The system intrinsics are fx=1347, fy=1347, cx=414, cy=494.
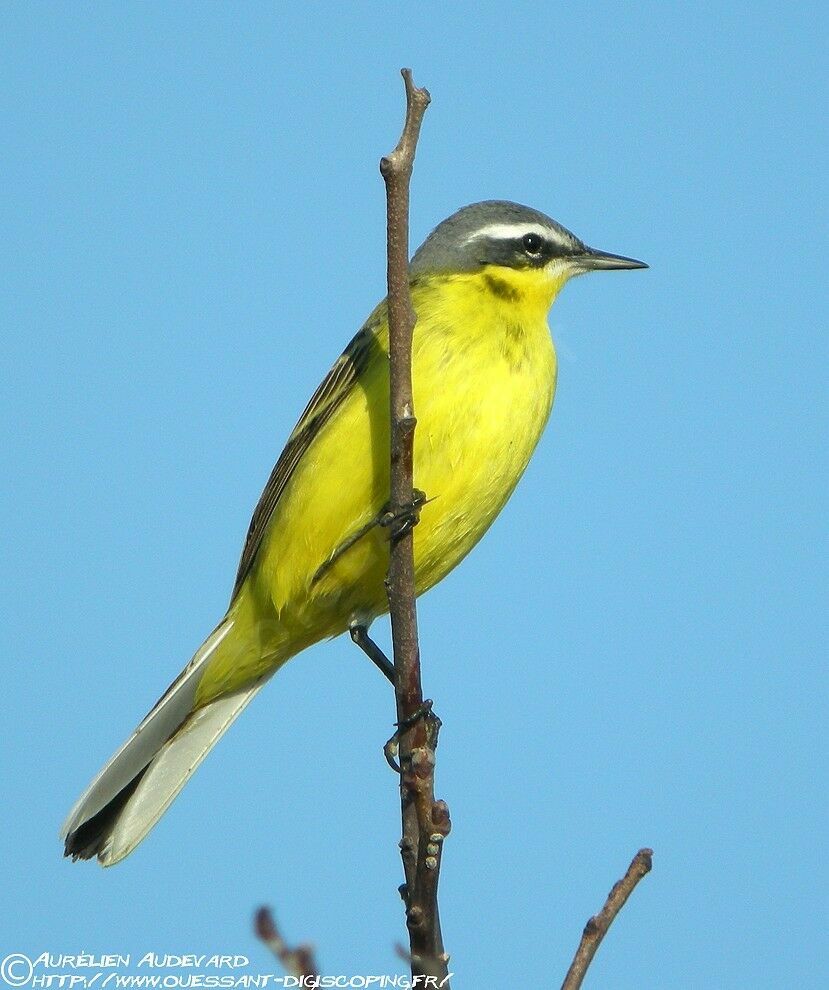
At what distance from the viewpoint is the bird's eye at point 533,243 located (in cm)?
736

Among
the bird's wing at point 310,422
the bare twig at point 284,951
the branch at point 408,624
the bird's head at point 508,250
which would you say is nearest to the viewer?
the bare twig at point 284,951

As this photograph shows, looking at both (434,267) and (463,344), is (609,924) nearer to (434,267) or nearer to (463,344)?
(463,344)

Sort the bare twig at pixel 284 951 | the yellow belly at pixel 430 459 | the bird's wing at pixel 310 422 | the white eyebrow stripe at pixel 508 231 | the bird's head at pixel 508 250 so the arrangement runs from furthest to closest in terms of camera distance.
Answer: the white eyebrow stripe at pixel 508 231 → the bird's head at pixel 508 250 → the bird's wing at pixel 310 422 → the yellow belly at pixel 430 459 → the bare twig at pixel 284 951

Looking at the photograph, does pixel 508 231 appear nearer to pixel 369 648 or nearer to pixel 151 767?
pixel 369 648

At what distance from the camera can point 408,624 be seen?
16.1ft

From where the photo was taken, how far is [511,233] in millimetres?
7344

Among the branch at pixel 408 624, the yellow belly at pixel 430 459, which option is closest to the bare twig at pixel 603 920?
the branch at pixel 408 624

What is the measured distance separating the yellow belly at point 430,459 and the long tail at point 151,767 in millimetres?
688

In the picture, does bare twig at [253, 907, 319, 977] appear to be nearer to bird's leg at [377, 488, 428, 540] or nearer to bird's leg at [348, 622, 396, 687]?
bird's leg at [377, 488, 428, 540]

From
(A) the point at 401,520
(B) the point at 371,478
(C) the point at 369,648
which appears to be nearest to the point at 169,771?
(C) the point at 369,648

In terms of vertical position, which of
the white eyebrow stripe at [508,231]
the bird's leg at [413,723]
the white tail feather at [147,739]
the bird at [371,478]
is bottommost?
the bird's leg at [413,723]

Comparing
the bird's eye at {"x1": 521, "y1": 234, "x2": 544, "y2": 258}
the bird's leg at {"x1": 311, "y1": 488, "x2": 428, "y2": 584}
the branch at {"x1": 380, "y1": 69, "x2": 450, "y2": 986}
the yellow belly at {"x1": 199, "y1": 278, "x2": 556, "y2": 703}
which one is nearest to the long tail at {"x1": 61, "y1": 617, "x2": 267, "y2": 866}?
the yellow belly at {"x1": 199, "y1": 278, "x2": 556, "y2": 703}

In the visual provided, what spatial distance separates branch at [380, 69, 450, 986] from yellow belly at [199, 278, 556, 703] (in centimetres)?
123

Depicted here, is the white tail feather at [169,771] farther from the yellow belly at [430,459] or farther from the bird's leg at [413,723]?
the bird's leg at [413,723]
